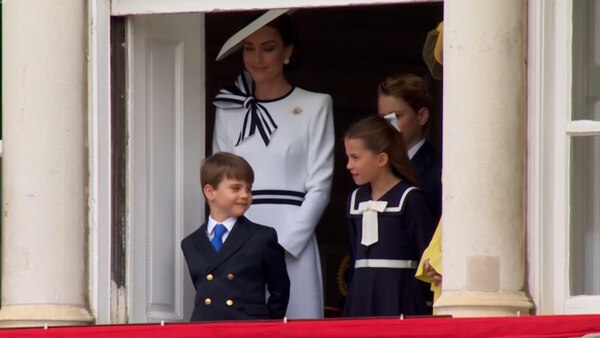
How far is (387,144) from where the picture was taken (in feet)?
31.2

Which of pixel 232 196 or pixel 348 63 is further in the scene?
pixel 348 63

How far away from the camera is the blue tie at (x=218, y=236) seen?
9.55 metres

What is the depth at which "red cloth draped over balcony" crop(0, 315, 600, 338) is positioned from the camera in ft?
27.6

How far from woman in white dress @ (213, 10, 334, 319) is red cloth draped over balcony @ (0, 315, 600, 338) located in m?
1.19

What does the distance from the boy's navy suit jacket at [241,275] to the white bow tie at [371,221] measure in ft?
1.15

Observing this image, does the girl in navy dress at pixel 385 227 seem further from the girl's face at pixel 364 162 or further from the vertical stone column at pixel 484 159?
the vertical stone column at pixel 484 159

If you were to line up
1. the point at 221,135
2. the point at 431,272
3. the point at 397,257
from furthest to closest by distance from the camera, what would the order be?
→ the point at 221,135 < the point at 397,257 < the point at 431,272

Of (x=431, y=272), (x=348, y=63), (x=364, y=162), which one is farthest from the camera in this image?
(x=348, y=63)

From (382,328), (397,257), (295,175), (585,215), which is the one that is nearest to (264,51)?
(295,175)

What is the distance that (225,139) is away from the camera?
10.1 metres

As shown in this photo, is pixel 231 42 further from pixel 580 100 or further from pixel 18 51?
pixel 580 100

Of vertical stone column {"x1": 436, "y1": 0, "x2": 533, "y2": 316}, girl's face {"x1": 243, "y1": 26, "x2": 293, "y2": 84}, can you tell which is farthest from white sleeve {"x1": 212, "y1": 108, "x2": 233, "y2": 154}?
vertical stone column {"x1": 436, "y1": 0, "x2": 533, "y2": 316}

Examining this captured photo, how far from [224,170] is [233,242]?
0.92 ft

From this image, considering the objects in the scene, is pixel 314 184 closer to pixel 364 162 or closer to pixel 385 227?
pixel 364 162
